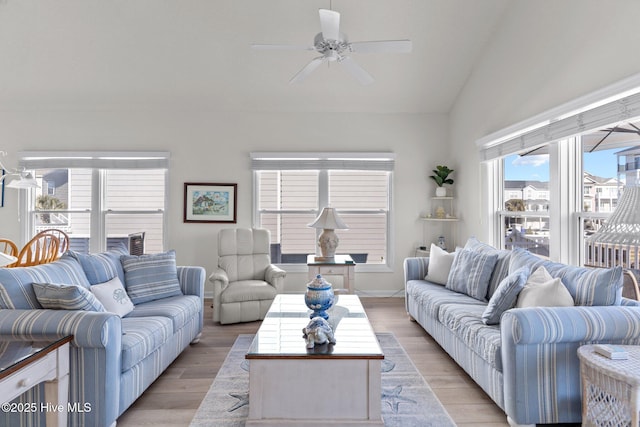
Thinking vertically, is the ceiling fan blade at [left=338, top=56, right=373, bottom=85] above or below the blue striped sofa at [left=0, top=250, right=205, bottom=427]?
above

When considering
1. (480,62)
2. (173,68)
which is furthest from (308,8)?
(480,62)

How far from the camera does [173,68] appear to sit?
4.48 m

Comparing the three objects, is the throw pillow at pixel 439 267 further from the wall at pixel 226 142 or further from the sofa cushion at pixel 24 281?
the sofa cushion at pixel 24 281

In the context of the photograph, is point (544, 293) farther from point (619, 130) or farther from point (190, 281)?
point (190, 281)

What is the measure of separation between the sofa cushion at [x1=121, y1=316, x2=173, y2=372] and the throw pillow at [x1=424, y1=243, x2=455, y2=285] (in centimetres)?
259

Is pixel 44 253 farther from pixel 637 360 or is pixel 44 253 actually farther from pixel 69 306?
pixel 637 360

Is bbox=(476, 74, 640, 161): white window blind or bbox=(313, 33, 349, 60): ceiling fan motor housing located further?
bbox=(313, 33, 349, 60): ceiling fan motor housing

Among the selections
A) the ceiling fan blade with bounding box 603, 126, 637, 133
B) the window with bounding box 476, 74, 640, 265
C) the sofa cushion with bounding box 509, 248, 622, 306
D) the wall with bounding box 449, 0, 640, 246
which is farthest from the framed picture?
the ceiling fan blade with bounding box 603, 126, 637, 133

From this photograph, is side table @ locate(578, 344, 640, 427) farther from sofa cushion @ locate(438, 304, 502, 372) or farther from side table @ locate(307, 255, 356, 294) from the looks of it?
side table @ locate(307, 255, 356, 294)

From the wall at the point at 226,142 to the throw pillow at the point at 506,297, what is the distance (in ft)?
8.90

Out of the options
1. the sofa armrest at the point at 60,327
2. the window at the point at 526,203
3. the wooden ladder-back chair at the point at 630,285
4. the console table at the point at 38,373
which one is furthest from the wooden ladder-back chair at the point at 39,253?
the wooden ladder-back chair at the point at 630,285

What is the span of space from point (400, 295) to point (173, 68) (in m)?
4.16

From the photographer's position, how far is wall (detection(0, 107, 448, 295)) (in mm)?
5066

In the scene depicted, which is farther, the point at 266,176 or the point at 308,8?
the point at 266,176
